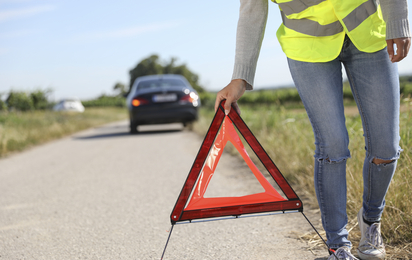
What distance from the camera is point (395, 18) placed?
176cm

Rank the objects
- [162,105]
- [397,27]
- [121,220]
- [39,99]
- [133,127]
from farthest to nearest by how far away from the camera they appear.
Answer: [39,99]
[133,127]
[162,105]
[121,220]
[397,27]

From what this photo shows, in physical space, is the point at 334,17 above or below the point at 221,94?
above

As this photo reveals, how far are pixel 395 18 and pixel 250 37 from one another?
0.69 metres

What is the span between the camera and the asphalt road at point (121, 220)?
2.46m

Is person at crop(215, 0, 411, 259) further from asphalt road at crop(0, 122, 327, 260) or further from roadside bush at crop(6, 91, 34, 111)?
roadside bush at crop(6, 91, 34, 111)

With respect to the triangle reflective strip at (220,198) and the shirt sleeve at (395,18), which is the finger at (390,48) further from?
the triangle reflective strip at (220,198)

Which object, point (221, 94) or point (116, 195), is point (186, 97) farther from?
point (221, 94)

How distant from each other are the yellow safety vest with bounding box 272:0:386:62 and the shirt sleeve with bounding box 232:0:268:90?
178mm

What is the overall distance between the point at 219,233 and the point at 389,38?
1679 millimetres

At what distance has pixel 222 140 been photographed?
214 centimetres

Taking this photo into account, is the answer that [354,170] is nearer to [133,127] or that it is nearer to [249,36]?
[249,36]

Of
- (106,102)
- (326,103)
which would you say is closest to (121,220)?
(326,103)

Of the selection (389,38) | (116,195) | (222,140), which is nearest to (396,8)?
(389,38)

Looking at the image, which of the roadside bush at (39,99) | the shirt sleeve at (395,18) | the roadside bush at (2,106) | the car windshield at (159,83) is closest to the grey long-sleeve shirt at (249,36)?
the shirt sleeve at (395,18)
